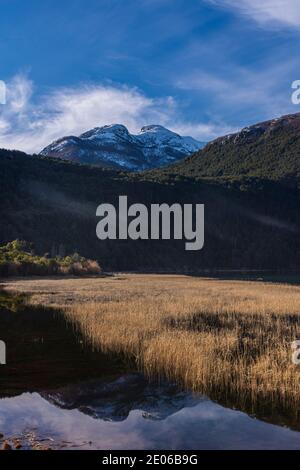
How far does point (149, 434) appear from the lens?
1083cm

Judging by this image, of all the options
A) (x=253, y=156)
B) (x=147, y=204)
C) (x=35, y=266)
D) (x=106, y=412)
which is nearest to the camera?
(x=106, y=412)

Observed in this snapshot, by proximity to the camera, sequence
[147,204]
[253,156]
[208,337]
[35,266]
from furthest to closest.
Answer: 1. [253,156]
2. [147,204]
3. [35,266]
4. [208,337]

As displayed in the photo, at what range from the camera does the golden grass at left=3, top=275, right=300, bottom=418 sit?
14133 mm

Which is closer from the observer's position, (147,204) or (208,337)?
(208,337)

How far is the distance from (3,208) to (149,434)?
85640mm

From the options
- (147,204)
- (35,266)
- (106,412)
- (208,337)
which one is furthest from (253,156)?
(106,412)

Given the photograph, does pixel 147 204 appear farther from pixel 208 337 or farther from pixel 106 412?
pixel 106 412

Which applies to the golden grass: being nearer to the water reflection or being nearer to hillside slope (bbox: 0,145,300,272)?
the water reflection

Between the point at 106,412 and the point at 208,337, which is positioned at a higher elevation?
the point at 208,337

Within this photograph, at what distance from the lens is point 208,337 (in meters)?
19.0

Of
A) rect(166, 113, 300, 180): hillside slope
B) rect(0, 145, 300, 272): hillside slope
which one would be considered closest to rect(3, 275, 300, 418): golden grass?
rect(0, 145, 300, 272): hillside slope

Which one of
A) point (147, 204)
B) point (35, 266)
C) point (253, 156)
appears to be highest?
point (253, 156)

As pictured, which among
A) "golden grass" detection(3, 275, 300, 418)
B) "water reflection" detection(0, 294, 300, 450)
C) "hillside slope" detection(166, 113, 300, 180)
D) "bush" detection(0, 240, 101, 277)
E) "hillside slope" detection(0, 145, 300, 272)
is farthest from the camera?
"hillside slope" detection(166, 113, 300, 180)
